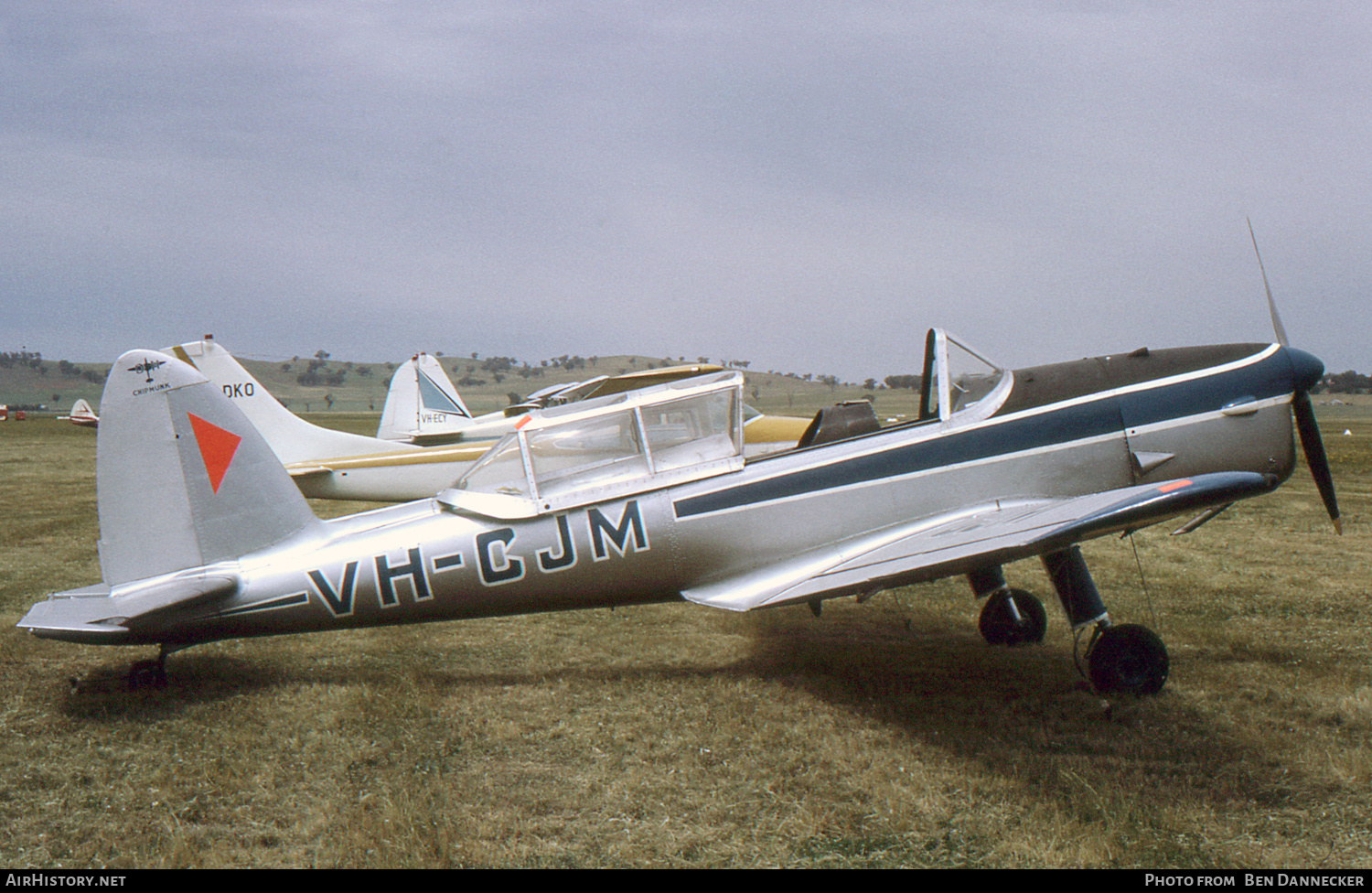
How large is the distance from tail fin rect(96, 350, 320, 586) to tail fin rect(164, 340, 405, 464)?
6.78 metres

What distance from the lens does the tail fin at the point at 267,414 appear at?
11141mm

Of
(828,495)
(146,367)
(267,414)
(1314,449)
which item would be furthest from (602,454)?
(267,414)

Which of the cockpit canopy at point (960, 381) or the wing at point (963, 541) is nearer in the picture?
the wing at point (963, 541)

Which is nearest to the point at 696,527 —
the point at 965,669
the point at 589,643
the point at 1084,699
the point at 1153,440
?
the point at 589,643

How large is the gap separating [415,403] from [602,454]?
495 inches

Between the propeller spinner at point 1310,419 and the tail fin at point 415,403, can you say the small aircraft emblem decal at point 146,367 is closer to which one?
the propeller spinner at point 1310,419

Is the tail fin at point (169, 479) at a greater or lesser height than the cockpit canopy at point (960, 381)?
greater

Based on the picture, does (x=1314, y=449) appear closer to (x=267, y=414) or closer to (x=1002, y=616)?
(x=1002, y=616)

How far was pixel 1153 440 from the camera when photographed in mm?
4699

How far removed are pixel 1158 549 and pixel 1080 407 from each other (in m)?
5.57

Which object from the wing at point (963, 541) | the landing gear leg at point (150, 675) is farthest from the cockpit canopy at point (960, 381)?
the landing gear leg at point (150, 675)

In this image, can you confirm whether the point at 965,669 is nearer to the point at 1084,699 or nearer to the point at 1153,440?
the point at 1084,699

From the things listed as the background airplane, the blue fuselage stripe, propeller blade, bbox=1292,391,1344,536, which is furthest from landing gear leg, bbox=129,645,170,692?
the background airplane

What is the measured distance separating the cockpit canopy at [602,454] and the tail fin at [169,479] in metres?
1.19
